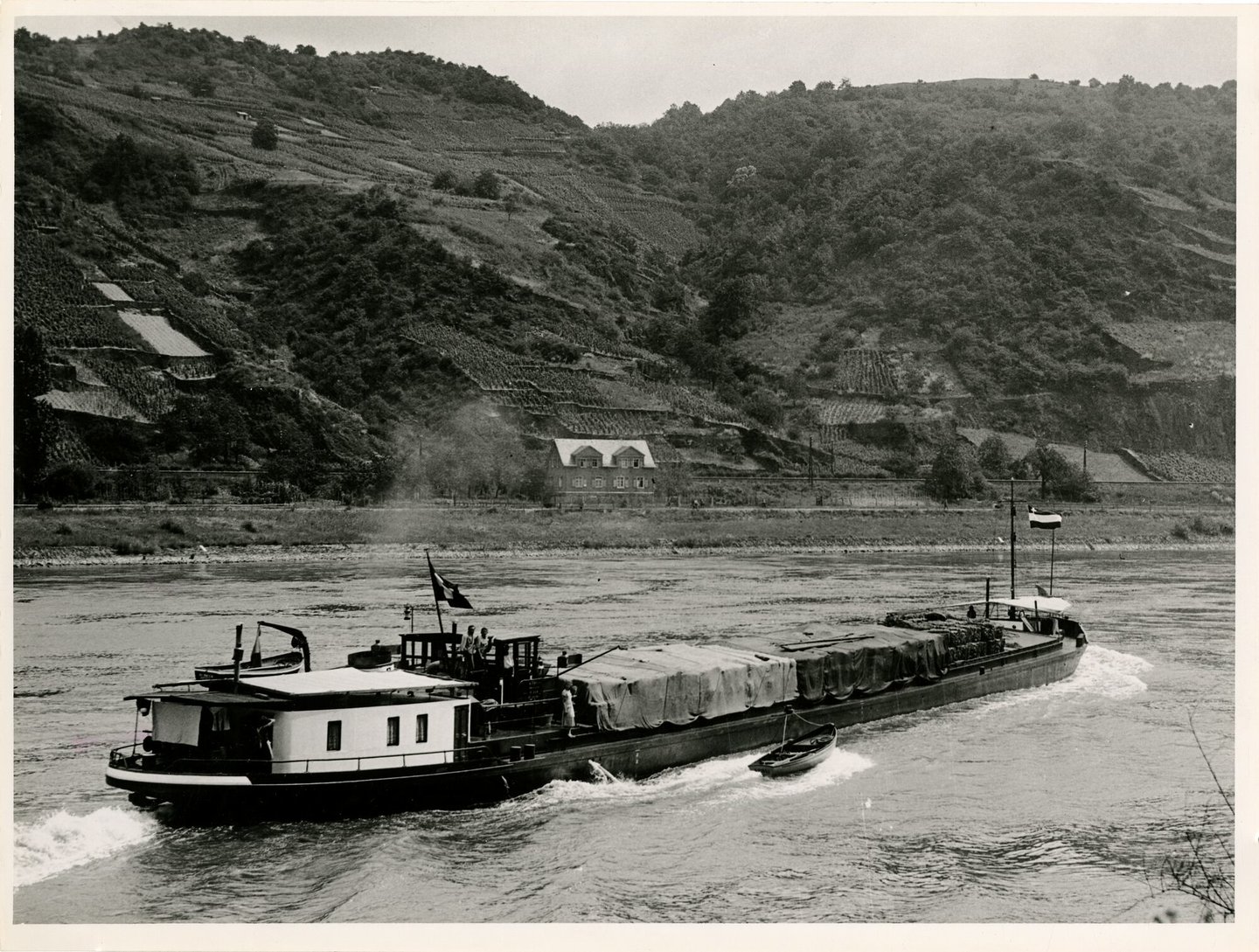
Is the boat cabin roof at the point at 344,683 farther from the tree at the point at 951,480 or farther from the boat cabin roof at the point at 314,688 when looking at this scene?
the tree at the point at 951,480

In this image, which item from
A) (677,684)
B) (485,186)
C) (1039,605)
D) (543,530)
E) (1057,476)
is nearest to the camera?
(677,684)

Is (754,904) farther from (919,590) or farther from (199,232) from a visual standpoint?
(199,232)

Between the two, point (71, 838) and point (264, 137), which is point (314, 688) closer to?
point (71, 838)

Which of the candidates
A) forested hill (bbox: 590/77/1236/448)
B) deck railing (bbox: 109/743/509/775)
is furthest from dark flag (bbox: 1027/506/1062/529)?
forested hill (bbox: 590/77/1236/448)

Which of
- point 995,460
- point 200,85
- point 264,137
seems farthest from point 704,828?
point 200,85

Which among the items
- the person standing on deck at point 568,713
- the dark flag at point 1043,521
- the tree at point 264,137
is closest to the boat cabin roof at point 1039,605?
the dark flag at point 1043,521

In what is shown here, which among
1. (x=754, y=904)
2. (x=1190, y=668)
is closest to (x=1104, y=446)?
(x=1190, y=668)

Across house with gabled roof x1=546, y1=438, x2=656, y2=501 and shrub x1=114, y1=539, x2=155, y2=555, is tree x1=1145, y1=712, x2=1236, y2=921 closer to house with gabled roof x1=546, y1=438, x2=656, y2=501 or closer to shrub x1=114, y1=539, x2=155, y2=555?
shrub x1=114, y1=539, x2=155, y2=555
